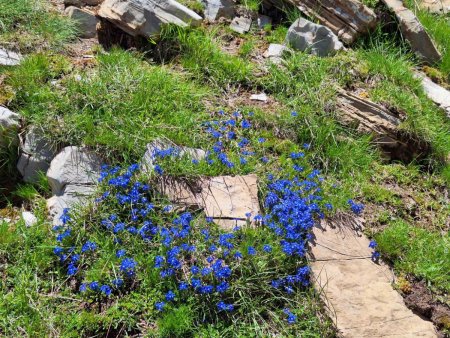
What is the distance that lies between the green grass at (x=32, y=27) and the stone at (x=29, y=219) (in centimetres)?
200

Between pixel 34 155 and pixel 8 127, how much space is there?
338 millimetres

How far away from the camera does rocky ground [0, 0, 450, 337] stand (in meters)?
4.33

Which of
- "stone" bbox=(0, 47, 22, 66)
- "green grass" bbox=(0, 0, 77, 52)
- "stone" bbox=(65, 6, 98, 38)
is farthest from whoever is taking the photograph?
"stone" bbox=(65, 6, 98, 38)

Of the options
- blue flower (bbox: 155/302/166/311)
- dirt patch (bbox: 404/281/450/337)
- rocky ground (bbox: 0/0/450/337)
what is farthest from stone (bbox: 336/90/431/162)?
blue flower (bbox: 155/302/166/311)

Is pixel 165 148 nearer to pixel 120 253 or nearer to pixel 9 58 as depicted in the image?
pixel 120 253

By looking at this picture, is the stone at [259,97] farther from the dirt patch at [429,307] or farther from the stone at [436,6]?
the stone at [436,6]

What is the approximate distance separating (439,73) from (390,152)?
172cm

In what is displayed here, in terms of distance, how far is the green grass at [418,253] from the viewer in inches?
193

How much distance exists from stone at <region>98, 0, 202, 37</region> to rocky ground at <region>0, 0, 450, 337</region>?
0.02 m

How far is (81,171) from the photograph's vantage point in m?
5.02

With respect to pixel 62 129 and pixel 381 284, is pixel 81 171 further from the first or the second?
pixel 381 284

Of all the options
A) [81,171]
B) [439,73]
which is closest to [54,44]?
[81,171]

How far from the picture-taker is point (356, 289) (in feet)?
14.9

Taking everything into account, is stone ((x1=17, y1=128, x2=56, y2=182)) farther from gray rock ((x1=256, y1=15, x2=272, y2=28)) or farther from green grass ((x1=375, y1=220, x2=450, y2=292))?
gray rock ((x1=256, y1=15, x2=272, y2=28))
